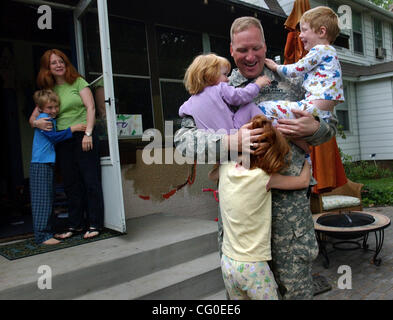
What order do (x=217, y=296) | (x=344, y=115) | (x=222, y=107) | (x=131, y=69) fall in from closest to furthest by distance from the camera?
1. (x=222, y=107)
2. (x=217, y=296)
3. (x=131, y=69)
4. (x=344, y=115)

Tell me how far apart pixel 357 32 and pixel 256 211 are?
12821 millimetres

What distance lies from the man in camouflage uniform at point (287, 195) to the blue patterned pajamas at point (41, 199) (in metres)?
2.26

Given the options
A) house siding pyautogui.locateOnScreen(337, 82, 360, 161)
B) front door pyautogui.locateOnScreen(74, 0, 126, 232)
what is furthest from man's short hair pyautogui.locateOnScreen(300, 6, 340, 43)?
house siding pyautogui.locateOnScreen(337, 82, 360, 161)

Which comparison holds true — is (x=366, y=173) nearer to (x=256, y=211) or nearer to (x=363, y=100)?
(x=363, y=100)

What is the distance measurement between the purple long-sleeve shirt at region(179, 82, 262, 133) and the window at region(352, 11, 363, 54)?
12.3m

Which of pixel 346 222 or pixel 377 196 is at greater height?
pixel 346 222

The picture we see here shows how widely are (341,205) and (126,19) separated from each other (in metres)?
4.14

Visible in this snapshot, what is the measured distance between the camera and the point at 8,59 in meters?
5.45

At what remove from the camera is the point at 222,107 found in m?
1.53

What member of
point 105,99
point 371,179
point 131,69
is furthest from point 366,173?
point 105,99

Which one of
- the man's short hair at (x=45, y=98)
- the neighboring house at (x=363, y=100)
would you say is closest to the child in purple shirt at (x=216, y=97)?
the man's short hair at (x=45, y=98)

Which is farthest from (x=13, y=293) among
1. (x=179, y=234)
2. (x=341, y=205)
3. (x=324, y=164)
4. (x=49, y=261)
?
(x=341, y=205)

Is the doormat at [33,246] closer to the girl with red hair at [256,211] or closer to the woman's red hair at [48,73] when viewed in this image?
the woman's red hair at [48,73]

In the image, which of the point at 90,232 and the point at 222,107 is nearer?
the point at 222,107
